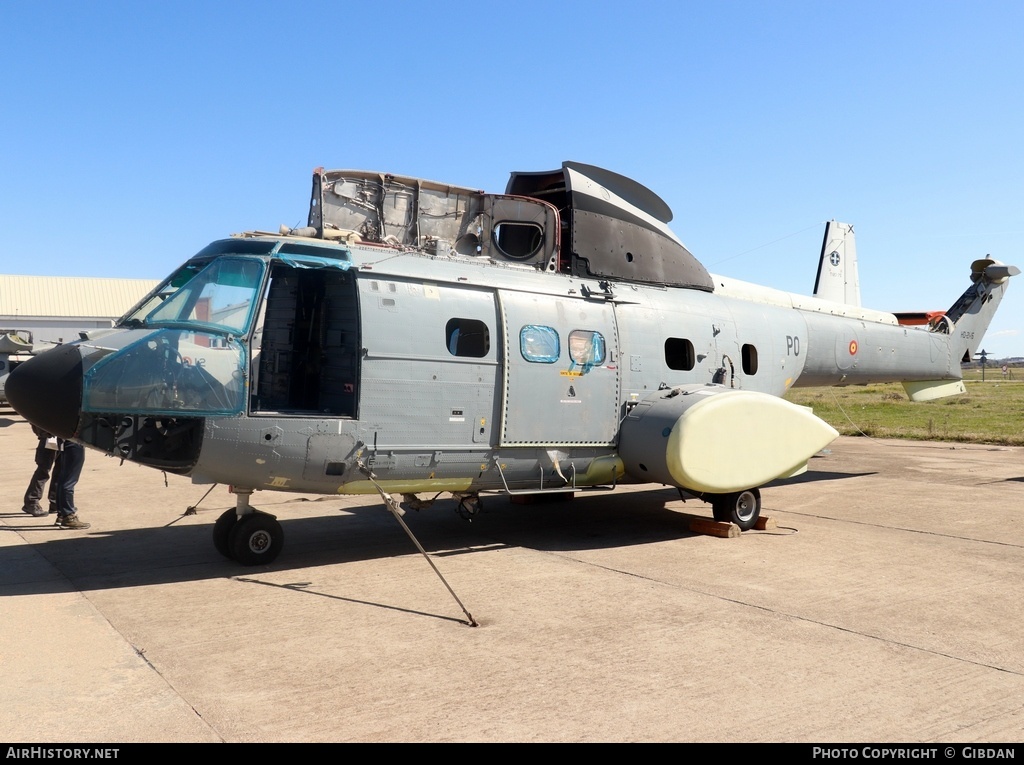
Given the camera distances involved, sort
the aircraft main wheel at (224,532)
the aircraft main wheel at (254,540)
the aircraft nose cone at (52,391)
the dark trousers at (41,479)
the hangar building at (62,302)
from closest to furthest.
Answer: the aircraft nose cone at (52,391), the aircraft main wheel at (254,540), the aircraft main wheel at (224,532), the dark trousers at (41,479), the hangar building at (62,302)

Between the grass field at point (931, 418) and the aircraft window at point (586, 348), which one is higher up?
the aircraft window at point (586, 348)

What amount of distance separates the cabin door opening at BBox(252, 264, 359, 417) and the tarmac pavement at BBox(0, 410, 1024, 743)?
5.28 ft

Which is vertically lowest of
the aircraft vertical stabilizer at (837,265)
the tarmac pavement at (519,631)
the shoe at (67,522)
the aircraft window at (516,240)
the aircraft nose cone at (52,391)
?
the shoe at (67,522)

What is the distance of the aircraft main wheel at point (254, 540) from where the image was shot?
7.64 metres

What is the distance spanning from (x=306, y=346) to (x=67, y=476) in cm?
333

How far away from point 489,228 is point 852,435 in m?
17.0

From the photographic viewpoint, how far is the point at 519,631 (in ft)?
19.3

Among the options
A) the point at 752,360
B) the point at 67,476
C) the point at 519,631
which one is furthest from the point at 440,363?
the point at 752,360

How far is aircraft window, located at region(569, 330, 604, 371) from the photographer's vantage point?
347 inches

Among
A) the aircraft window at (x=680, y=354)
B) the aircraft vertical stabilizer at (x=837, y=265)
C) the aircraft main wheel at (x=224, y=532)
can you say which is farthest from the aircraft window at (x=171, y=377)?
the aircraft vertical stabilizer at (x=837, y=265)

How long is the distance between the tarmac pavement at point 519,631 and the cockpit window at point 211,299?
2.24 metres

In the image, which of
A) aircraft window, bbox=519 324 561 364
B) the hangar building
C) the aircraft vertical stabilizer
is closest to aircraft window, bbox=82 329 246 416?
aircraft window, bbox=519 324 561 364

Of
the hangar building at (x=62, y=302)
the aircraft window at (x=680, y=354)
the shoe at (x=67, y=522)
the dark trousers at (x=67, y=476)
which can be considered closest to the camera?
the dark trousers at (x=67, y=476)

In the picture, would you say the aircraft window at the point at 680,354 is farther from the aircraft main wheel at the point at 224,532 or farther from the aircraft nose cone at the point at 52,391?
the aircraft nose cone at the point at 52,391
